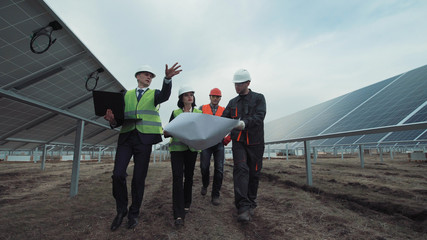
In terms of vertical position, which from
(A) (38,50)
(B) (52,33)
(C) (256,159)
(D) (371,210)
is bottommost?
(D) (371,210)

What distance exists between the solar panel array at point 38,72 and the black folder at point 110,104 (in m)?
1.31

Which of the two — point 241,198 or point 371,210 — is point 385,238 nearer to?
point 371,210

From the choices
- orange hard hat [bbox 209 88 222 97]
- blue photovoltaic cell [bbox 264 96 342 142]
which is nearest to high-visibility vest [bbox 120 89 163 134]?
orange hard hat [bbox 209 88 222 97]

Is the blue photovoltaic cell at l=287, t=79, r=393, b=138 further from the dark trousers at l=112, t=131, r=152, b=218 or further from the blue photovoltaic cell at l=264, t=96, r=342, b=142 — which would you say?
the dark trousers at l=112, t=131, r=152, b=218

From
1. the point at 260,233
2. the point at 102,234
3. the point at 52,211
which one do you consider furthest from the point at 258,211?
the point at 52,211

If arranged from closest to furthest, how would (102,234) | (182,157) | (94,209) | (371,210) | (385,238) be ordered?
(385,238) → (102,234) → (182,157) → (371,210) → (94,209)

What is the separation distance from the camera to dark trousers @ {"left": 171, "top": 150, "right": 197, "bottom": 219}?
8.49ft

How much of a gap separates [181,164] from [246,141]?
0.91m

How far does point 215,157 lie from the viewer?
13.2ft

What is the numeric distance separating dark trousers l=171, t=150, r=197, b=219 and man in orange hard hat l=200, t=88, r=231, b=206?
75 centimetres

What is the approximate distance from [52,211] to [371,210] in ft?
15.1

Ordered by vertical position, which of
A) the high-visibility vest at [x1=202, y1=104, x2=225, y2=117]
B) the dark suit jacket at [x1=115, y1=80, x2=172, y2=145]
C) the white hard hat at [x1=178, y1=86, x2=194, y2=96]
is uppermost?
the white hard hat at [x1=178, y1=86, x2=194, y2=96]

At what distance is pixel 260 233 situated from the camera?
2.24 meters

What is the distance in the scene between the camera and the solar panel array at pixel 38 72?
3.09 metres
